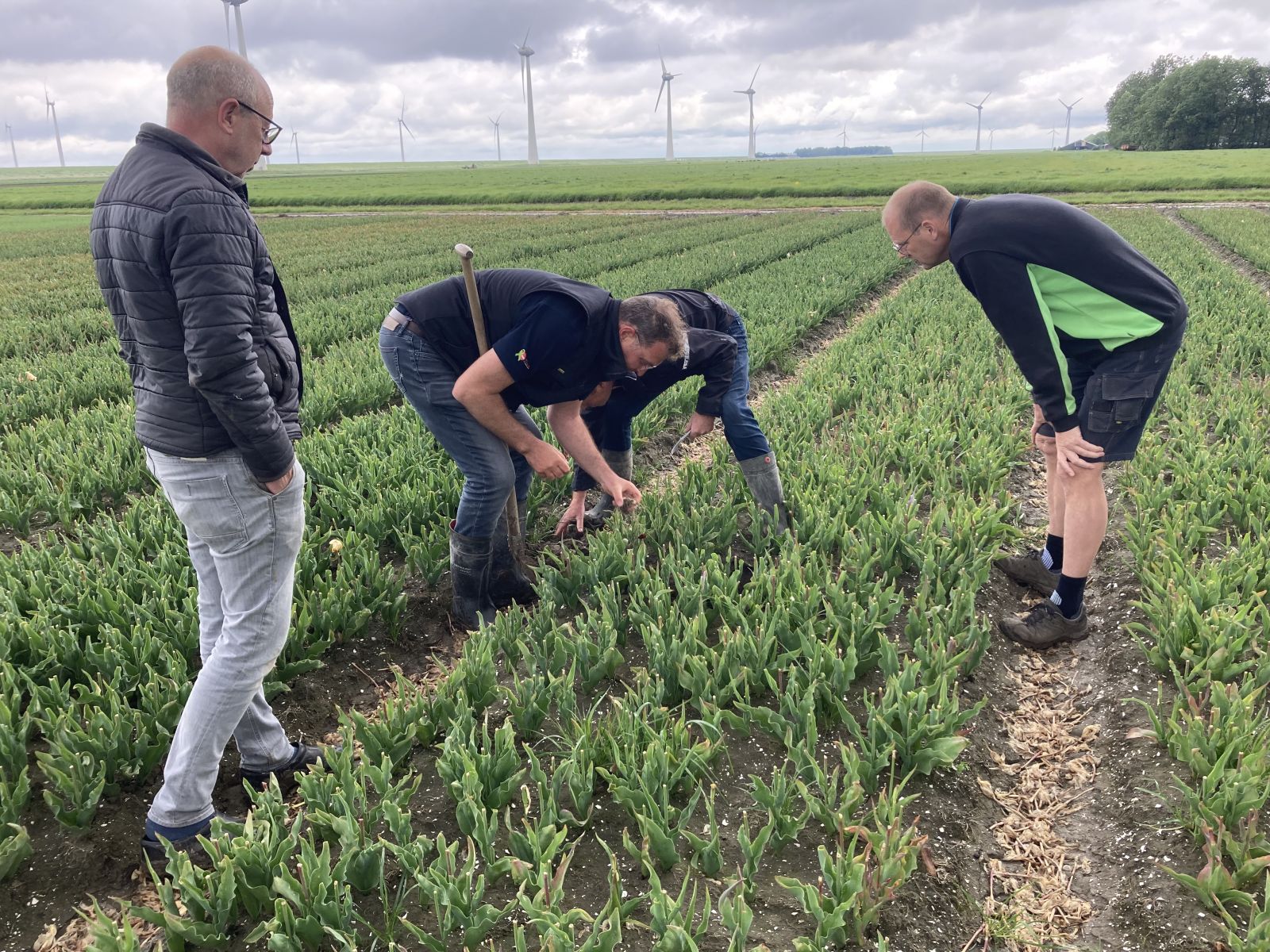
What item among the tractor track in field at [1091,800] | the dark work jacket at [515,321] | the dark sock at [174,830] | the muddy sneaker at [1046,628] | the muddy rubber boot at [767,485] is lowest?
the tractor track in field at [1091,800]

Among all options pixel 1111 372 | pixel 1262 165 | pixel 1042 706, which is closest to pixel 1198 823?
pixel 1042 706

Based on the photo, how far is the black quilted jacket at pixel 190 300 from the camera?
2014 millimetres

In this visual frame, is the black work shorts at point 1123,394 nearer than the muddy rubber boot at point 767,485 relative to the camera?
Yes

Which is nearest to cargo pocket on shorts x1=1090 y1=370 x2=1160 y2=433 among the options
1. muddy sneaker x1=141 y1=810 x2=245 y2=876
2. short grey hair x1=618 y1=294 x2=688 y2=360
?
short grey hair x1=618 y1=294 x2=688 y2=360

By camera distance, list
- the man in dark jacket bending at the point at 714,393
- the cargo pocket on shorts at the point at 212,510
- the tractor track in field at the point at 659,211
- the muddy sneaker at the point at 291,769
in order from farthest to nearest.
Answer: the tractor track in field at the point at 659,211, the man in dark jacket bending at the point at 714,393, the muddy sneaker at the point at 291,769, the cargo pocket on shorts at the point at 212,510

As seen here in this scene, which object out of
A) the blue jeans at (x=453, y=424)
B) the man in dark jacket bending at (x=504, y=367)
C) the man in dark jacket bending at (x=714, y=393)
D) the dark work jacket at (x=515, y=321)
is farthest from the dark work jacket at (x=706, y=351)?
the blue jeans at (x=453, y=424)

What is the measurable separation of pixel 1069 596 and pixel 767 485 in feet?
4.93

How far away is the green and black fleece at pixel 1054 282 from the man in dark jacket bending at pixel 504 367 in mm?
1277

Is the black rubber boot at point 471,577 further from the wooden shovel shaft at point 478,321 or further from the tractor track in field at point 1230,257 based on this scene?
the tractor track in field at point 1230,257

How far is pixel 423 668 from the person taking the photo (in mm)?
3861

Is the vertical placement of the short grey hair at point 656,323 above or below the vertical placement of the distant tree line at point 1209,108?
below

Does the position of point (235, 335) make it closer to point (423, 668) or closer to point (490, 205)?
point (423, 668)

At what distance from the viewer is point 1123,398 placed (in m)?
3.33

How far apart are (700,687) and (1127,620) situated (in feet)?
7.20
